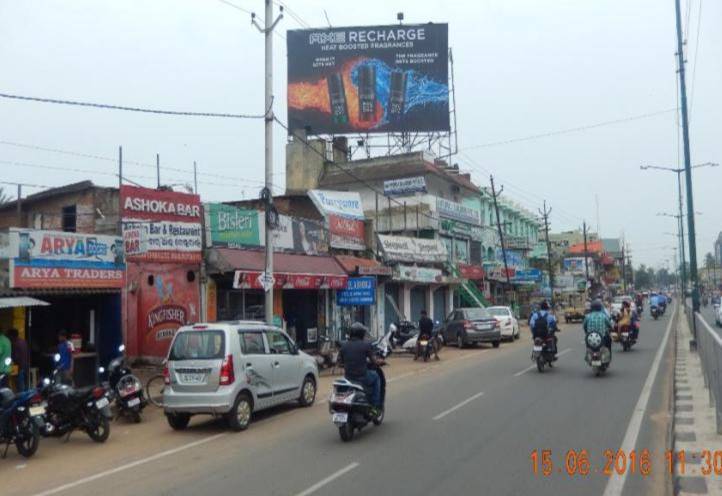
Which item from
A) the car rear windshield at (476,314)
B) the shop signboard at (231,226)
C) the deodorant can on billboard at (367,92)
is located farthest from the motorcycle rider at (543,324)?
the deodorant can on billboard at (367,92)

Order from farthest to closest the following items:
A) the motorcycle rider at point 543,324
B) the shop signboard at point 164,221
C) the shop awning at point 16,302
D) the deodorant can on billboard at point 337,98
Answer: the deodorant can on billboard at point 337,98 < the shop signboard at point 164,221 < the motorcycle rider at point 543,324 < the shop awning at point 16,302

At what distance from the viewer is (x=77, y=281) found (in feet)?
53.4

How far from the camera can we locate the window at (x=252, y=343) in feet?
39.3

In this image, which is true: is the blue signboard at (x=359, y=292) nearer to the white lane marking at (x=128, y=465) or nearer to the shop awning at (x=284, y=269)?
the shop awning at (x=284, y=269)

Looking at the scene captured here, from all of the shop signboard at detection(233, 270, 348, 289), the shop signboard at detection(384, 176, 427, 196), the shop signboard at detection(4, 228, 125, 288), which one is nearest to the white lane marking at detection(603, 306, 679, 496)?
the shop signboard at detection(233, 270, 348, 289)

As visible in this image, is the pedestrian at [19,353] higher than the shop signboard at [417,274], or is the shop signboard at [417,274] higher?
the shop signboard at [417,274]

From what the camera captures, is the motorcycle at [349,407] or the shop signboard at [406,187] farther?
the shop signboard at [406,187]

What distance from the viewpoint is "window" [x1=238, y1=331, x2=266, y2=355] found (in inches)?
472

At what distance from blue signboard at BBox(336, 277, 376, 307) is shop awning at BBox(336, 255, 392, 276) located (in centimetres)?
80

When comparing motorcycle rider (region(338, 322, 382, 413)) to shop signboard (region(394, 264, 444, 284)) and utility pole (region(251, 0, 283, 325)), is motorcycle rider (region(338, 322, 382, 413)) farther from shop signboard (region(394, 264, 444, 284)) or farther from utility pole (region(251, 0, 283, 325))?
shop signboard (region(394, 264, 444, 284))

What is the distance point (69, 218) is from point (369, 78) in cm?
2547

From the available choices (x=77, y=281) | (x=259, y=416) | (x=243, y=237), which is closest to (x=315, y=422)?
(x=259, y=416)

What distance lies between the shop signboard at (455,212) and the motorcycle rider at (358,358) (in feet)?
102

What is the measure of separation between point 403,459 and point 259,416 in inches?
193
